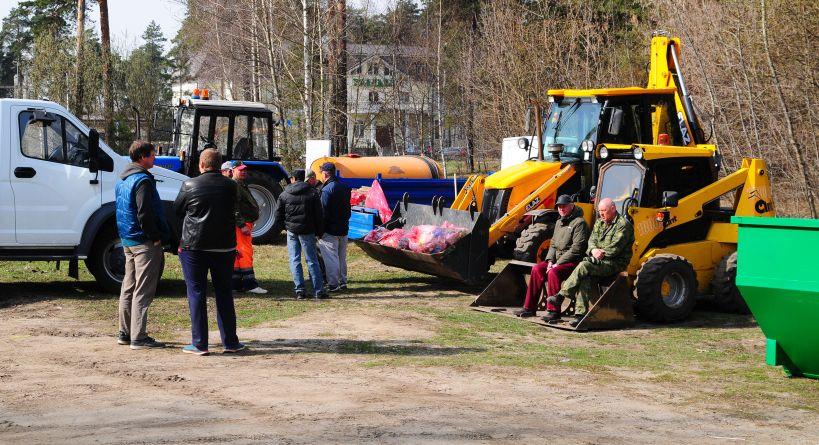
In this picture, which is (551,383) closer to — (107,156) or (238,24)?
(107,156)

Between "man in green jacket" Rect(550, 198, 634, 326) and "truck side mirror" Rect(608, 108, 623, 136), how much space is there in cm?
260

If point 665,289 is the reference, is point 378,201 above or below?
above

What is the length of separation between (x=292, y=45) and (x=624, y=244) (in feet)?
73.9

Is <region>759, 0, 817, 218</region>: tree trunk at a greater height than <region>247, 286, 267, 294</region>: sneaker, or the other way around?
<region>759, 0, 817, 218</region>: tree trunk

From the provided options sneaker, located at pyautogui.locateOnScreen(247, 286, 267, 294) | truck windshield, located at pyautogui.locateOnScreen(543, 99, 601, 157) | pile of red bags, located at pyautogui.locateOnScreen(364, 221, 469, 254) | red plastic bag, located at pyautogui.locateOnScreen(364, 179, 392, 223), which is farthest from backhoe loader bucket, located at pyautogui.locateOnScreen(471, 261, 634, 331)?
red plastic bag, located at pyautogui.locateOnScreen(364, 179, 392, 223)

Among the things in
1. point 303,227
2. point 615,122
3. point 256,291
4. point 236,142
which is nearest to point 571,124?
point 615,122

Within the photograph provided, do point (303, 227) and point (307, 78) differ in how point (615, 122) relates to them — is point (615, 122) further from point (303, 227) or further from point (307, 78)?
point (307, 78)

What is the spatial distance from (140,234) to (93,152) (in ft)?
11.9

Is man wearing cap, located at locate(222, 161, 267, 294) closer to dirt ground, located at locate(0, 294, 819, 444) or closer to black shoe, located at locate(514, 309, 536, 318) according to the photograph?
dirt ground, located at locate(0, 294, 819, 444)

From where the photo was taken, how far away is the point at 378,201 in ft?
55.6

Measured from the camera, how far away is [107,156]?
12898 mm

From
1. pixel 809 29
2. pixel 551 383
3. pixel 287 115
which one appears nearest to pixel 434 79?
pixel 287 115

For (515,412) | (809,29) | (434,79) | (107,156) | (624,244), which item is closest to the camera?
(515,412)

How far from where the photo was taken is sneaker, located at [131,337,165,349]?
9.75 meters
